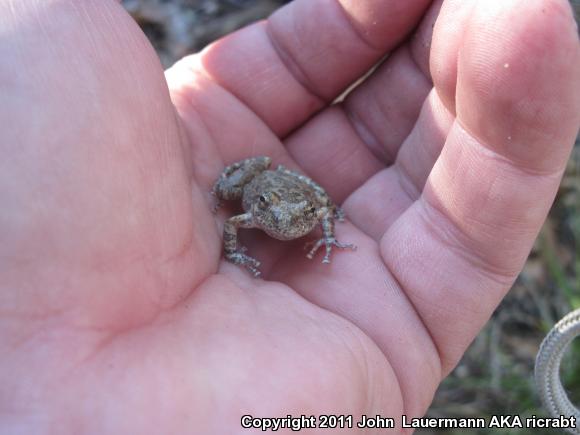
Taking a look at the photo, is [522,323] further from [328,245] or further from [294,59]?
[294,59]

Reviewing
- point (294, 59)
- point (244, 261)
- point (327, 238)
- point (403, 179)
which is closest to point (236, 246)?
point (244, 261)

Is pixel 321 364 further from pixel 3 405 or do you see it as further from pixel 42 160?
pixel 42 160

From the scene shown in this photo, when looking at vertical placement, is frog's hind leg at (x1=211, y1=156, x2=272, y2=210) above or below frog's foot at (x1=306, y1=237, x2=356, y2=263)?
above

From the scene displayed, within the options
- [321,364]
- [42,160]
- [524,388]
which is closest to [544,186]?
[321,364]

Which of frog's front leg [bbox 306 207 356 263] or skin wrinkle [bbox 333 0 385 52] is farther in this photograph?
skin wrinkle [bbox 333 0 385 52]

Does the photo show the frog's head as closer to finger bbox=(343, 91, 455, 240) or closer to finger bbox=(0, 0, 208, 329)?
finger bbox=(343, 91, 455, 240)

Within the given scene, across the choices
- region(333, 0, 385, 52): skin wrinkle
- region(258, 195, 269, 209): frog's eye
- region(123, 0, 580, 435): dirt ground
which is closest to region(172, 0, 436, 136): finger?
region(333, 0, 385, 52): skin wrinkle

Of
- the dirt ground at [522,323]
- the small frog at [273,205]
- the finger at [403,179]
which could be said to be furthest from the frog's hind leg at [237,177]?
the dirt ground at [522,323]

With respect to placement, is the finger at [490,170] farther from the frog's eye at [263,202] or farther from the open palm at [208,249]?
the frog's eye at [263,202]
